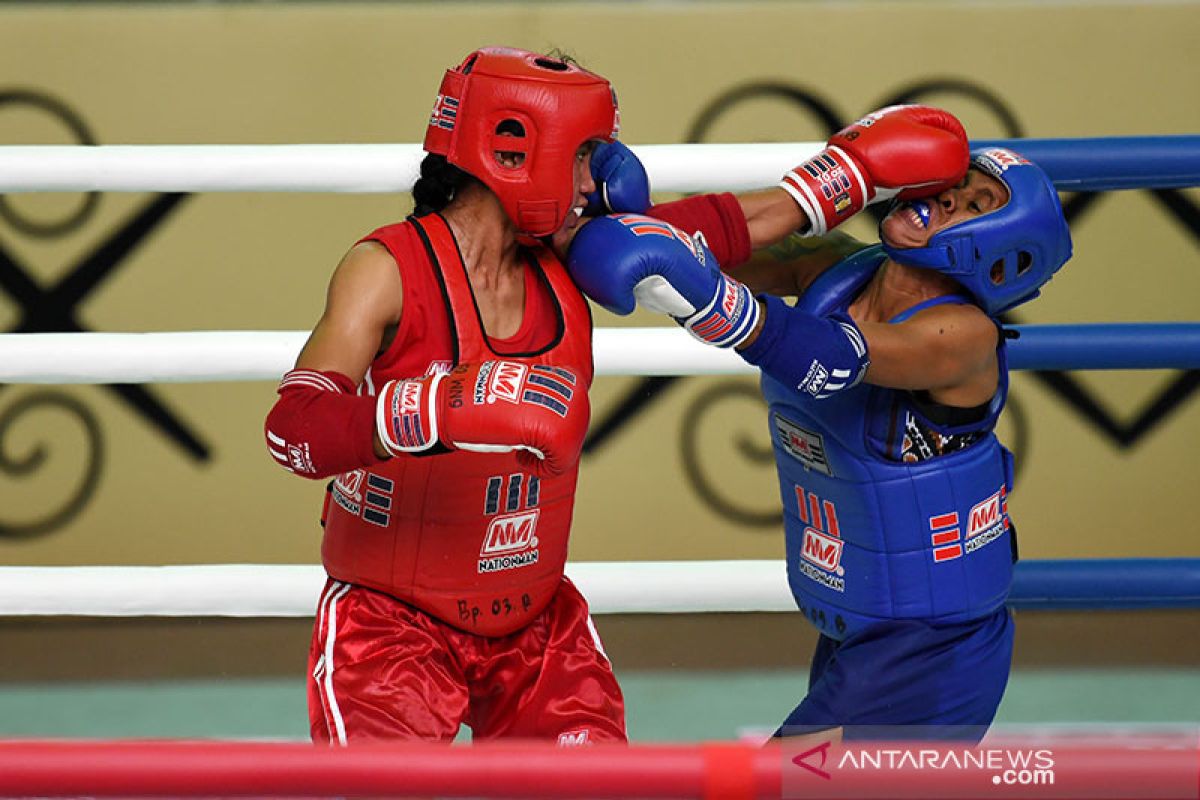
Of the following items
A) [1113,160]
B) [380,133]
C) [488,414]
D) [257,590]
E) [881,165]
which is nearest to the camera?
[488,414]

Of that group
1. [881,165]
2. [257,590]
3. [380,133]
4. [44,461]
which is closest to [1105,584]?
[881,165]

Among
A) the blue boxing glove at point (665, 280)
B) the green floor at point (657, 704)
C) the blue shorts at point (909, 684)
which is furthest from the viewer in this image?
the green floor at point (657, 704)

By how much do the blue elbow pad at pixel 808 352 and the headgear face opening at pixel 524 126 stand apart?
12.2 inches

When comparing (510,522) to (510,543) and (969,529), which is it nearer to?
(510,543)

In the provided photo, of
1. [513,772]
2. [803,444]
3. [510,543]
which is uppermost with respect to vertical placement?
[803,444]

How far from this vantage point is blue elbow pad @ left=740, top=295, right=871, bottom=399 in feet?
6.09

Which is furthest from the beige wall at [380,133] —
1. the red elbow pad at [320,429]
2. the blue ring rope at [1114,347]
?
the red elbow pad at [320,429]

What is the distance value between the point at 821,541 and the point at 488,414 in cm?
70

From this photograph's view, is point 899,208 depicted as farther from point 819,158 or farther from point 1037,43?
point 1037,43

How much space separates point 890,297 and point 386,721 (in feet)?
3.03

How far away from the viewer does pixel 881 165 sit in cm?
204

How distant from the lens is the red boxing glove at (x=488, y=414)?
166 cm

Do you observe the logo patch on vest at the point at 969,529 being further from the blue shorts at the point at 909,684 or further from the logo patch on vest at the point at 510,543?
the logo patch on vest at the point at 510,543

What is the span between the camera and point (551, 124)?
1844 mm
